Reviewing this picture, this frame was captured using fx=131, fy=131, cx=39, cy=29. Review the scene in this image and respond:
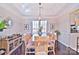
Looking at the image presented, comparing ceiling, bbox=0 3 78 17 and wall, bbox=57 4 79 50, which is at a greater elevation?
ceiling, bbox=0 3 78 17

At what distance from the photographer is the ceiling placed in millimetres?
2207

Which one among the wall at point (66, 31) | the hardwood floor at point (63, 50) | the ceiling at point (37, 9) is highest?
the ceiling at point (37, 9)

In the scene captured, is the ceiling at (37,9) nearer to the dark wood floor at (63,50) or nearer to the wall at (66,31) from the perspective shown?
the wall at (66,31)

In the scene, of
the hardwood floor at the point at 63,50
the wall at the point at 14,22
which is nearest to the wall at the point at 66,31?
the hardwood floor at the point at 63,50

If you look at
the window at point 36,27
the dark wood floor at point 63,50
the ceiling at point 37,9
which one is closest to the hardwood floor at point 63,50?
the dark wood floor at point 63,50

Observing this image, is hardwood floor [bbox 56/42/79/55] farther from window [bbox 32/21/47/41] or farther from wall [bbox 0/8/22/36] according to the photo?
wall [bbox 0/8/22/36]

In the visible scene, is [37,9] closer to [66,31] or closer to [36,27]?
[36,27]

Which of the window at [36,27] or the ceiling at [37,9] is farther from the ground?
the ceiling at [37,9]

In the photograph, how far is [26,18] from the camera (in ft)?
7.19

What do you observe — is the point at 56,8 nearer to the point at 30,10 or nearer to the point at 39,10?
the point at 39,10

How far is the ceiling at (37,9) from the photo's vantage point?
7.24 feet

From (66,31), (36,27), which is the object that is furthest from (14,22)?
(66,31)

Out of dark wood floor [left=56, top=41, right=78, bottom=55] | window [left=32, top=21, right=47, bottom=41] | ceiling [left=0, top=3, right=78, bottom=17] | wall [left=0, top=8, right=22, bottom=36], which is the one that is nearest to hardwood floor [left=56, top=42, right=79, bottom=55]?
dark wood floor [left=56, top=41, right=78, bottom=55]
